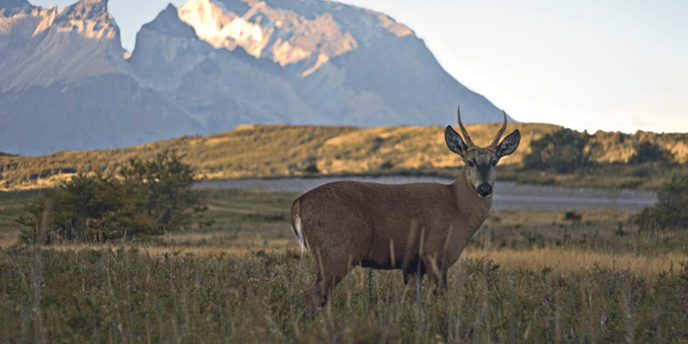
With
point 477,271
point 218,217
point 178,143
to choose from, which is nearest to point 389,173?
point 218,217

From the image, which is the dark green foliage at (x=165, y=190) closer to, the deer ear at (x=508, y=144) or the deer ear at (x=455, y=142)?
the deer ear at (x=455, y=142)

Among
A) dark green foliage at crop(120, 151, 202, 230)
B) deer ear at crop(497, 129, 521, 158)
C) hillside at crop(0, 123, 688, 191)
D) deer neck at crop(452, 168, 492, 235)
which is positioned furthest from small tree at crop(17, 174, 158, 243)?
hillside at crop(0, 123, 688, 191)

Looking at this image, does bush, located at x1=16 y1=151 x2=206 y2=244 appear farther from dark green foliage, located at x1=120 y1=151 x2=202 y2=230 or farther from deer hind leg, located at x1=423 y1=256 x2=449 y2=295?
deer hind leg, located at x1=423 y1=256 x2=449 y2=295

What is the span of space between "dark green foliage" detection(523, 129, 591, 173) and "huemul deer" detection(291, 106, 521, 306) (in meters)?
62.9

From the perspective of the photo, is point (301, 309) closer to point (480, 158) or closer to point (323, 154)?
point (480, 158)

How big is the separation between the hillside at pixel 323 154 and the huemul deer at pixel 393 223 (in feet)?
170

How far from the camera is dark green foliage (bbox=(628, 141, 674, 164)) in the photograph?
6144cm

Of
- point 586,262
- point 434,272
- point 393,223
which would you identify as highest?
point 393,223

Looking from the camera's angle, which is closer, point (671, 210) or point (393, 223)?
point (393, 223)

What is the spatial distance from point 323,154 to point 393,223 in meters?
143

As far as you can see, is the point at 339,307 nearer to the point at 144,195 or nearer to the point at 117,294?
the point at 117,294

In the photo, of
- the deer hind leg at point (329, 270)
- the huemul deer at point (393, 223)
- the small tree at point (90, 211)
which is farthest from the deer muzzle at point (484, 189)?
the small tree at point (90, 211)

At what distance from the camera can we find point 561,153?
6956 centimetres

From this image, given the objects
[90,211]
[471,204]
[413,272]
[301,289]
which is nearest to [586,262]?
[471,204]
